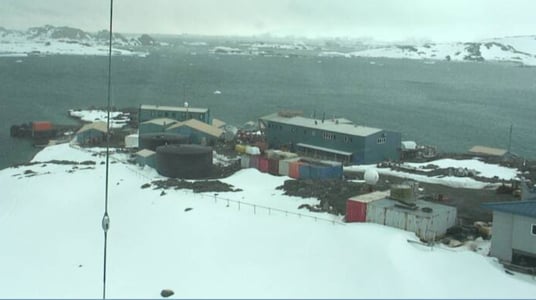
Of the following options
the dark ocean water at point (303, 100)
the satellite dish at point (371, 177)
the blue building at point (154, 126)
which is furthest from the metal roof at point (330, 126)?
the dark ocean water at point (303, 100)

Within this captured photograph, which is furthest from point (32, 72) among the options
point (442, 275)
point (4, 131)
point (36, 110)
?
point (442, 275)

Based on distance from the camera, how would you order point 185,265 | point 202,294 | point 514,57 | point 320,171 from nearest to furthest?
point 202,294, point 185,265, point 320,171, point 514,57

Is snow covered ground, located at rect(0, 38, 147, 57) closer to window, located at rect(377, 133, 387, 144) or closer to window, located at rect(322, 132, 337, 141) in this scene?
window, located at rect(322, 132, 337, 141)

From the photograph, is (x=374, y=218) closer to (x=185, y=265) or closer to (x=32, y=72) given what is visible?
(x=185, y=265)

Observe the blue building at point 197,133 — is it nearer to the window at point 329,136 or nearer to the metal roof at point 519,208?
the window at point 329,136

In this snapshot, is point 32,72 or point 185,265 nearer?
point 185,265
